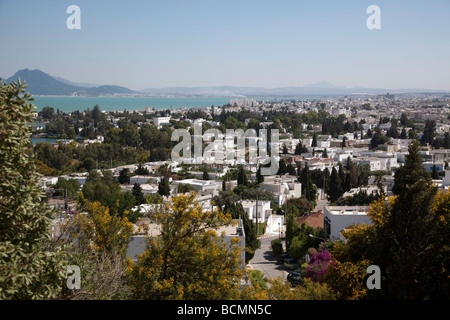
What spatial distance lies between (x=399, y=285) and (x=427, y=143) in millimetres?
38484

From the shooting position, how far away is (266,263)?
12.4m

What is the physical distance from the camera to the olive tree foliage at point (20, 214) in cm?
335

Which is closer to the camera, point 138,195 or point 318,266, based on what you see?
point 318,266

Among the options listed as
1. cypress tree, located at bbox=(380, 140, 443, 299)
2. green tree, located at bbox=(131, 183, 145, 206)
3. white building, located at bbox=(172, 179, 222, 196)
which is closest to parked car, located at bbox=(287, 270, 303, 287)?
cypress tree, located at bbox=(380, 140, 443, 299)

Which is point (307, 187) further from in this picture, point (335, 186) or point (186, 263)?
point (186, 263)

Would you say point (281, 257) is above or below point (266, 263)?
above

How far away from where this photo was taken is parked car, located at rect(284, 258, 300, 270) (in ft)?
38.3

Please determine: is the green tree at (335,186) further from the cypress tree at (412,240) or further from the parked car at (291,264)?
the cypress tree at (412,240)

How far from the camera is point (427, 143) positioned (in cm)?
4047

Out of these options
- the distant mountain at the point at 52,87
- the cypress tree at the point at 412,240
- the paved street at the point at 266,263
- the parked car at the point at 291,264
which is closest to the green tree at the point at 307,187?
the paved street at the point at 266,263

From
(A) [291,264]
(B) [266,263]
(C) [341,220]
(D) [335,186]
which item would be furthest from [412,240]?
(D) [335,186]

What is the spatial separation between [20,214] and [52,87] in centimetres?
9829
